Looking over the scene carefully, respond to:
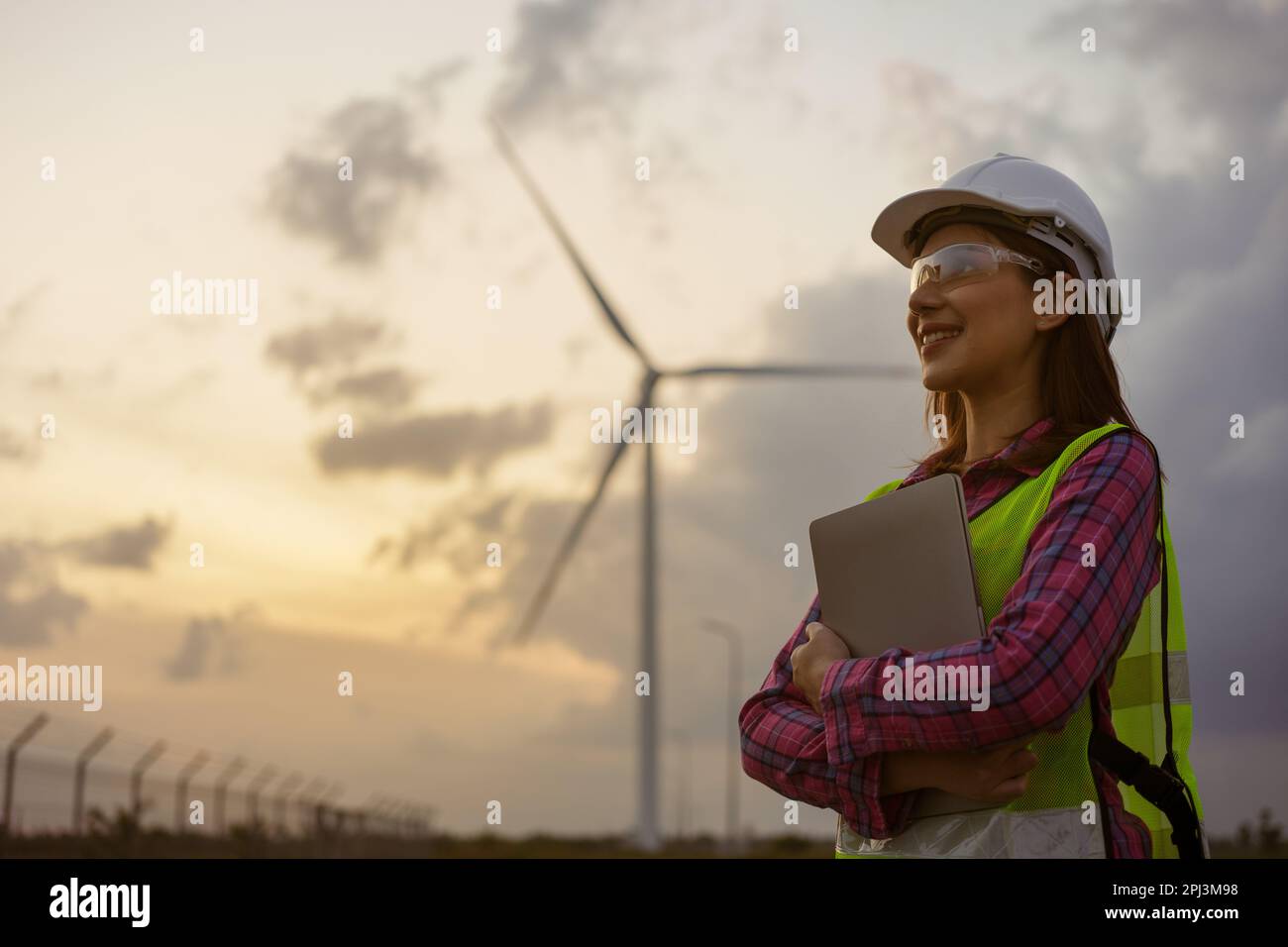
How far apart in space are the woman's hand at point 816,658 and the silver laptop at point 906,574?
40 mm

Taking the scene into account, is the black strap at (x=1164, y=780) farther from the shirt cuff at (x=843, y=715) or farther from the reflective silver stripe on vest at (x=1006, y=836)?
the shirt cuff at (x=843, y=715)

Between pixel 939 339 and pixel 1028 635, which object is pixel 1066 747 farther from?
pixel 939 339

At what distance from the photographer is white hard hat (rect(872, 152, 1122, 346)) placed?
3.96 metres

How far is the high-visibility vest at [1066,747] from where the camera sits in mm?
3254

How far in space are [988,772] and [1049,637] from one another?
37 centimetres

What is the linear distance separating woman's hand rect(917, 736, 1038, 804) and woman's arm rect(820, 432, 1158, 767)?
0.07 m

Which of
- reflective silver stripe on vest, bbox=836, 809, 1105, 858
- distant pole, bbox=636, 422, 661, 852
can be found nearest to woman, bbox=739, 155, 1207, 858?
reflective silver stripe on vest, bbox=836, 809, 1105, 858

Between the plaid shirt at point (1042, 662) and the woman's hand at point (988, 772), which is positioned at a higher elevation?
the plaid shirt at point (1042, 662)

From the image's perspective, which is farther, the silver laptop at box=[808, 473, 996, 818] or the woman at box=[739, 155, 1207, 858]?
the silver laptop at box=[808, 473, 996, 818]

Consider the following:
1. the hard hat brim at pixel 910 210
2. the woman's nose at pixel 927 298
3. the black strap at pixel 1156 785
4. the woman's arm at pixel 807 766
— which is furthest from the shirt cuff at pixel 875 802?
the hard hat brim at pixel 910 210

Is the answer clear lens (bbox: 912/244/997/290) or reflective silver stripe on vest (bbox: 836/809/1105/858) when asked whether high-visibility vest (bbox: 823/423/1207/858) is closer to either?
reflective silver stripe on vest (bbox: 836/809/1105/858)
